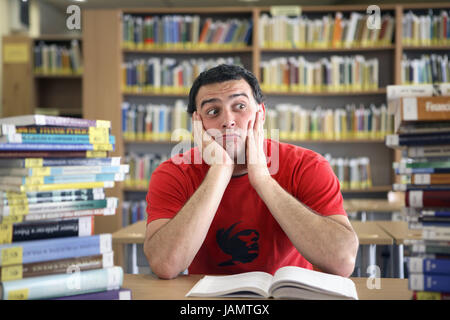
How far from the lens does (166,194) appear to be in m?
1.38

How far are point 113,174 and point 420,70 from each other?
3858 millimetres

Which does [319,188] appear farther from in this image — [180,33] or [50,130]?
[180,33]

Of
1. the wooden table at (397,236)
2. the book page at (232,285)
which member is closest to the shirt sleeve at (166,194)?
the book page at (232,285)

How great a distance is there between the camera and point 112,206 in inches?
36.5

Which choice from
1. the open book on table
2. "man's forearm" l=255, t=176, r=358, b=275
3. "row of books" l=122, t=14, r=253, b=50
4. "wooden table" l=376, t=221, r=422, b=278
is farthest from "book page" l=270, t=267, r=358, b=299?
"row of books" l=122, t=14, r=253, b=50

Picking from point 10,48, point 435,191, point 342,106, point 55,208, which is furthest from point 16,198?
point 10,48

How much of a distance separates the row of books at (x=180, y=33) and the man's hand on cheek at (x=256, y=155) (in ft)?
9.46

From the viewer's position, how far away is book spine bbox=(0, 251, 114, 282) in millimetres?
787

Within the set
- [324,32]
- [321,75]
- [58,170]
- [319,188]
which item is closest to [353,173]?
[321,75]

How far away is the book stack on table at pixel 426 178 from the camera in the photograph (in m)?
0.86

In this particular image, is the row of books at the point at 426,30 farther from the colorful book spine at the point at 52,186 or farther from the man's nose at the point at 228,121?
the colorful book spine at the point at 52,186

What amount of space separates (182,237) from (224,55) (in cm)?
342
